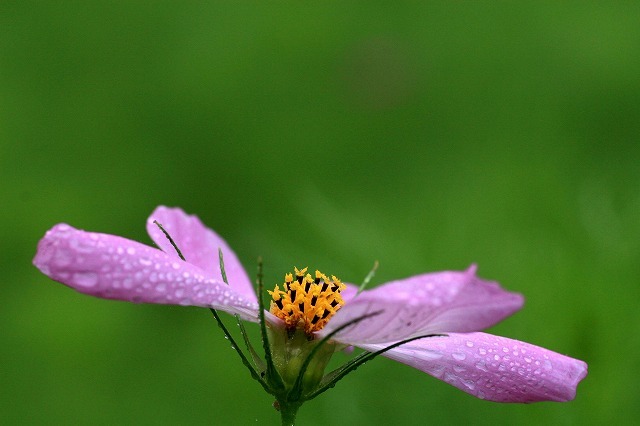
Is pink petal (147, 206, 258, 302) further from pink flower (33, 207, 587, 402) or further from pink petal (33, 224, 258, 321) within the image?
pink petal (33, 224, 258, 321)

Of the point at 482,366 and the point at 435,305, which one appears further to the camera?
the point at 482,366

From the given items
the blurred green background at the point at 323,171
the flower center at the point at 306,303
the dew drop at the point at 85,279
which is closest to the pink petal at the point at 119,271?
the dew drop at the point at 85,279

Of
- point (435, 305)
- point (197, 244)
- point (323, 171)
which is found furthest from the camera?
point (323, 171)

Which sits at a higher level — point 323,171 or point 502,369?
point 323,171

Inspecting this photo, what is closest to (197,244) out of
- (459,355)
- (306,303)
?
(306,303)

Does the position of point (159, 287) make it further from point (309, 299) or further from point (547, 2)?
point (547, 2)

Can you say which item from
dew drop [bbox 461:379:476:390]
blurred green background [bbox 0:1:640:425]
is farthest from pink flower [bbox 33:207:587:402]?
blurred green background [bbox 0:1:640:425]

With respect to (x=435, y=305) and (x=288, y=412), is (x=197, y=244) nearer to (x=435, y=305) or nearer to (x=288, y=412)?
(x=288, y=412)
